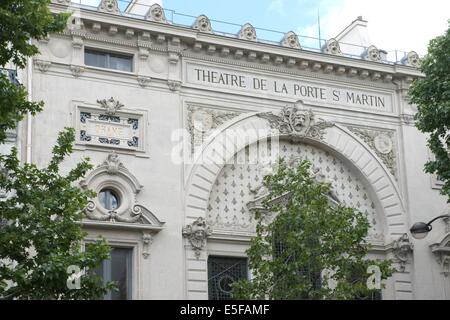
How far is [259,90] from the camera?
112 ft

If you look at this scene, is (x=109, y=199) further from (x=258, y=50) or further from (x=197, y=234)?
(x=258, y=50)

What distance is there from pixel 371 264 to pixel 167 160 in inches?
308

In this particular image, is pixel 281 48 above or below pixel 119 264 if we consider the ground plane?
above

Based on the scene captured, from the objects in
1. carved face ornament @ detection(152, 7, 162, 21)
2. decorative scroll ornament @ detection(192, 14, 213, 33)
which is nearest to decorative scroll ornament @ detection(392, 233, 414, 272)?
decorative scroll ornament @ detection(192, 14, 213, 33)

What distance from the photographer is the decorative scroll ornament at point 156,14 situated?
32.6 meters

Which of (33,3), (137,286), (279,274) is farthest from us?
(137,286)

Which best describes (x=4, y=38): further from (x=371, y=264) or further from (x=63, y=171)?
(x=371, y=264)

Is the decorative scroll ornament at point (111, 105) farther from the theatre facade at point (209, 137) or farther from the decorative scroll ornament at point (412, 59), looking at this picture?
the decorative scroll ornament at point (412, 59)

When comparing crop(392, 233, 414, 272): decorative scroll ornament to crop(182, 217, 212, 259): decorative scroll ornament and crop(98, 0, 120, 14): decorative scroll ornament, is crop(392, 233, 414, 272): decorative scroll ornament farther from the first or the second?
crop(98, 0, 120, 14): decorative scroll ornament

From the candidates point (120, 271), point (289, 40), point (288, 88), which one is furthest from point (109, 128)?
point (289, 40)

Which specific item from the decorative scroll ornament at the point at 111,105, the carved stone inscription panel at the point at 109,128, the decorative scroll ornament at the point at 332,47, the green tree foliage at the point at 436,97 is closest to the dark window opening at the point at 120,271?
the carved stone inscription panel at the point at 109,128

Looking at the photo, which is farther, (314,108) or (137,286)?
(314,108)

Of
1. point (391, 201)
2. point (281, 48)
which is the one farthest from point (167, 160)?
point (391, 201)

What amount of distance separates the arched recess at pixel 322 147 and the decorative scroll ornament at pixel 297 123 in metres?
0.18
